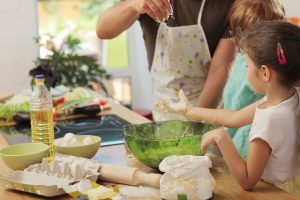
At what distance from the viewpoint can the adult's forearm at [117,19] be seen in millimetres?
2139

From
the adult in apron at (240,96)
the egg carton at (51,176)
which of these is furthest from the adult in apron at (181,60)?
the egg carton at (51,176)

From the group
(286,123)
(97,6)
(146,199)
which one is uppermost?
Result: (97,6)

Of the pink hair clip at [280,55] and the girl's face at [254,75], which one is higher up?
the pink hair clip at [280,55]

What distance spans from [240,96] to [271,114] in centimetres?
49

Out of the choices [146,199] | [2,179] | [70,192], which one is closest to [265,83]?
[146,199]

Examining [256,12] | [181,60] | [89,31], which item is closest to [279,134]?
[256,12]

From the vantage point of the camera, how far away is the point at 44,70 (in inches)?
108

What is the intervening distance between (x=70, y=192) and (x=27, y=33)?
120 inches

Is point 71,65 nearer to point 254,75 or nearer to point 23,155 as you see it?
point 23,155

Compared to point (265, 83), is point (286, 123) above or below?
below

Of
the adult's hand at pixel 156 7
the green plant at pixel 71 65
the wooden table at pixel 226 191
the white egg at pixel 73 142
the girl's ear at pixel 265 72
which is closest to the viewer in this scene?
the wooden table at pixel 226 191

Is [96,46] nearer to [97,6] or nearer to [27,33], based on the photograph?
[97,6]

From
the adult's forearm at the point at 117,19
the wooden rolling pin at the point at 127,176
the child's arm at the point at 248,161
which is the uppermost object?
Answer: the adult's forearm at the point at 117,19

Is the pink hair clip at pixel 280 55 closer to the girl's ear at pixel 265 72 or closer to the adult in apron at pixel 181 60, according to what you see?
the girl's ear at pixel 265 72
